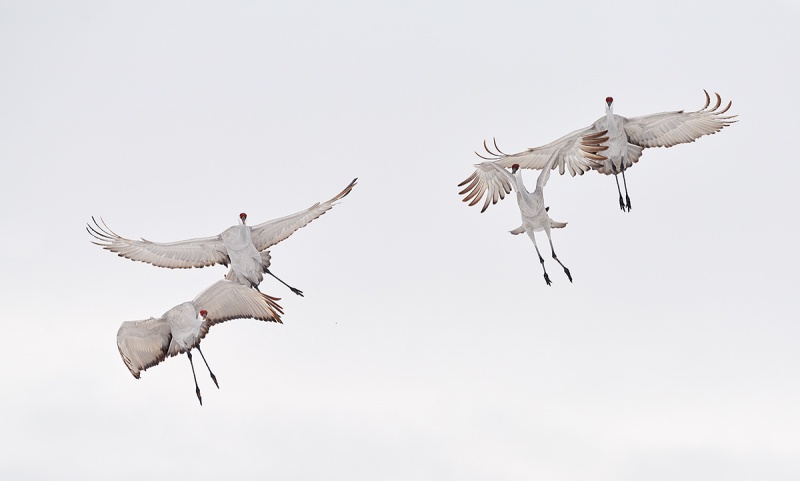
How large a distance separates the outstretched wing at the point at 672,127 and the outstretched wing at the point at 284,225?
8981 millimetres

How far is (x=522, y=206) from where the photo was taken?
39.0m

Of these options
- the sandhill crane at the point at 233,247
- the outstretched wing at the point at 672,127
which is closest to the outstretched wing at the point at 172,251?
the sandhill crane at the point at 233,247

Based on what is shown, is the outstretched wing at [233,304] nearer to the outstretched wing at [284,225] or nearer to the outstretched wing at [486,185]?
the outstretched wing at [284,225]

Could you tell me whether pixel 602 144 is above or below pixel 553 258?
above

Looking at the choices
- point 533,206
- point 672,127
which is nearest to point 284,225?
point 533,206

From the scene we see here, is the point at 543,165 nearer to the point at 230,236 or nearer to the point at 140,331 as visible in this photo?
the point at 230,236

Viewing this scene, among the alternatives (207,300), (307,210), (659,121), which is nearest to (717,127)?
(659,121)

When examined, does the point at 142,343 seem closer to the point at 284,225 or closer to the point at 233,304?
the point at 233,304

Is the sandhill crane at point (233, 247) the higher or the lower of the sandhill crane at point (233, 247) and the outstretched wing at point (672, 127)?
the lower

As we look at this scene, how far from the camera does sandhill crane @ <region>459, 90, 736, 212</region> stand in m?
39.7

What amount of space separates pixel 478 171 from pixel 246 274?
7572 mm

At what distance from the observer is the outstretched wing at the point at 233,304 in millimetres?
39844

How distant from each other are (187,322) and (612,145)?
13672 millimetres

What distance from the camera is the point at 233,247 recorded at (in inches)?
1597
